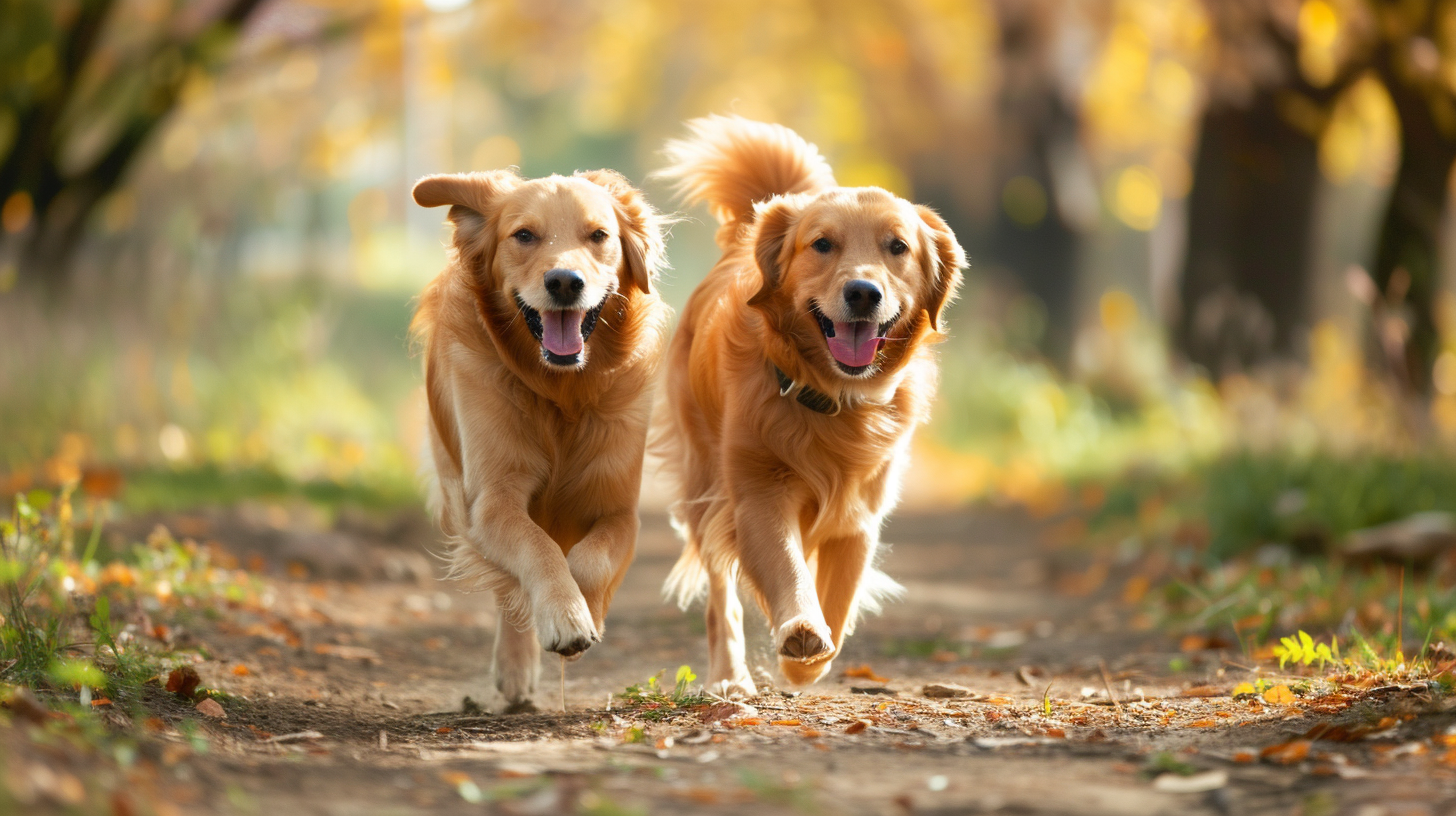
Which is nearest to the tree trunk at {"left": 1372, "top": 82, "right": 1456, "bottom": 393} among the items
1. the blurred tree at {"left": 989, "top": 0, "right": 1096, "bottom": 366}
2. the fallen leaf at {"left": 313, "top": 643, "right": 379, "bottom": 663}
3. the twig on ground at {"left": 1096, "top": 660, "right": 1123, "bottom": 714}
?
the twig on ground at {"left": 1096, "top": 660, "right": 1123, "bottom": 714}

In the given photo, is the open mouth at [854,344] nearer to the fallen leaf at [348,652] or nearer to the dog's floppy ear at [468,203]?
the dog's floppy ear at [468,203]

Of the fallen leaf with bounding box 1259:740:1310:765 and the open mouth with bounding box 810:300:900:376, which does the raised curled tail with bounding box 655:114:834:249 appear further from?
the fallen leaf with bounding box 1259:740:1310:765

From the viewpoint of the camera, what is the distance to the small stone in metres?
4.34

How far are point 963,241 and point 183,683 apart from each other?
545 inches

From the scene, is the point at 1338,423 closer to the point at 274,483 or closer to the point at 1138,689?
the point at 1138,689

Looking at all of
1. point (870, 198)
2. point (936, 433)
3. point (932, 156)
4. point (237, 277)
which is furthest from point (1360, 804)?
point (932, 156)

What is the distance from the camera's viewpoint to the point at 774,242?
4367 mm

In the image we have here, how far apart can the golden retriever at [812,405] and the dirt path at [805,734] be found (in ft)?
1.12

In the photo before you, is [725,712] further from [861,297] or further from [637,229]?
[637,229]

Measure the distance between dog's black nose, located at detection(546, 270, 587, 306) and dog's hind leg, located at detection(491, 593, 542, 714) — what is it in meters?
1.12

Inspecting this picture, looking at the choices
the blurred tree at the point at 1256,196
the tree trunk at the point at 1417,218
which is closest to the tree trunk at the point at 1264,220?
the blurred tree at the point at 1256,196

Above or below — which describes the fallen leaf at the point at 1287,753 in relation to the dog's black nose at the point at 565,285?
below

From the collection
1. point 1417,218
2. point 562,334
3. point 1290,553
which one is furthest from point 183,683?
point 1417,218

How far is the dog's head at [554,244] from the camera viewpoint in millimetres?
4027
